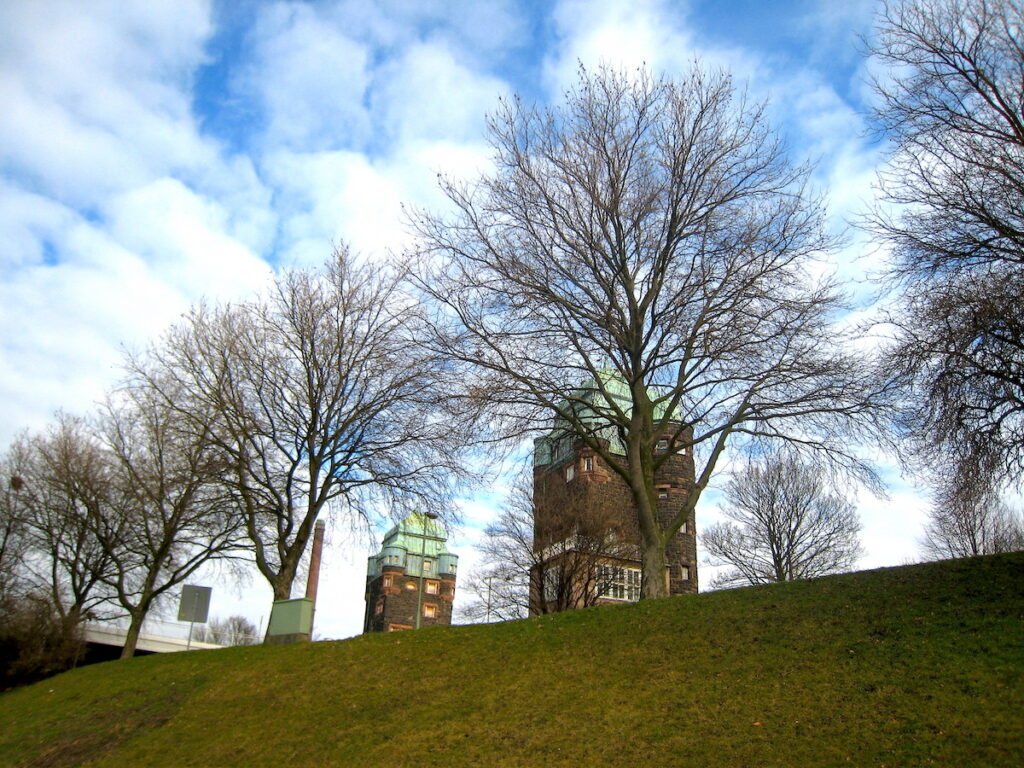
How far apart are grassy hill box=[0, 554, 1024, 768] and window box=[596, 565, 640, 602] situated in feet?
60.5

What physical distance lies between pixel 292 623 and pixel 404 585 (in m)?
49.0

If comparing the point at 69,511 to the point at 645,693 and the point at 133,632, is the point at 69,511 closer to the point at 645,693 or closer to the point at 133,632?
the point at 133,632

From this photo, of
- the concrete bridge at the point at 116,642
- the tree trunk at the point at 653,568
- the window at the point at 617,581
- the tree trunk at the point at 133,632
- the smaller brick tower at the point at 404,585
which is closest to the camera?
the tree trunk at the point at 653,568

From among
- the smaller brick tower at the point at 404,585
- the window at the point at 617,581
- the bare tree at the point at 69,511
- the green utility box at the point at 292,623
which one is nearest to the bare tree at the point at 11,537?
the bare tree at the point at 69,511

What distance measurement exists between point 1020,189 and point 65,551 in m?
38.4

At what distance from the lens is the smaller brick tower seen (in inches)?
2744

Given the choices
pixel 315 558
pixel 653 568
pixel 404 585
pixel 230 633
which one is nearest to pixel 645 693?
pixel 653 568

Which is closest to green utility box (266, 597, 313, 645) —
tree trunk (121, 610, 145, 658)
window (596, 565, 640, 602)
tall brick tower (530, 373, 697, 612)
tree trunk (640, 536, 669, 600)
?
tree trunk (121, 610, 145, 658)

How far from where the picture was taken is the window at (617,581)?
1443 inches

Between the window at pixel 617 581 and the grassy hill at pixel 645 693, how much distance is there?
60.5 feet

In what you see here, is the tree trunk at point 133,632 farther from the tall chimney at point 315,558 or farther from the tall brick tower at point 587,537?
the tall brick tower at point 587,537

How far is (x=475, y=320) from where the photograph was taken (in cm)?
2047

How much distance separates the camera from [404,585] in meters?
71.1

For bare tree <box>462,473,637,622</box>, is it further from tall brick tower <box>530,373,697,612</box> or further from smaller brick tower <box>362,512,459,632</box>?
smaller brick tower <box>362,512,459,632</box>
